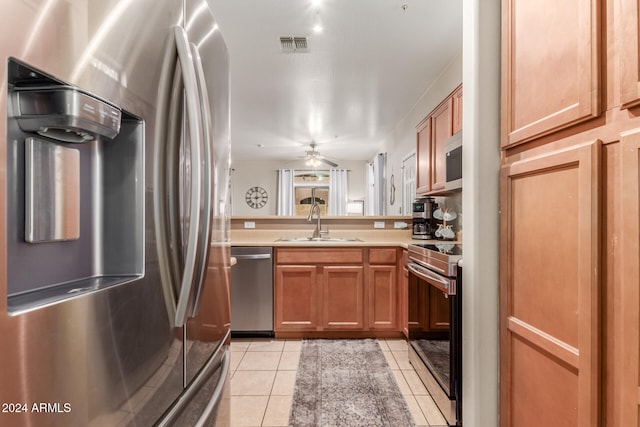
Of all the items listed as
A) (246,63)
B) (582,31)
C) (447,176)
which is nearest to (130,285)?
(582,31)

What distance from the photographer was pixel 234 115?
4.33 meters

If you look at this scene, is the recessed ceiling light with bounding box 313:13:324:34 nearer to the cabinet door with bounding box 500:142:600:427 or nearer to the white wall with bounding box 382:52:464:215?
the white wall with bounding box 382:52:464:215

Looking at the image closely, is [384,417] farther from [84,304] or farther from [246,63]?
[246,63]

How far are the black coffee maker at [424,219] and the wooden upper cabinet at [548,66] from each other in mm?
2115

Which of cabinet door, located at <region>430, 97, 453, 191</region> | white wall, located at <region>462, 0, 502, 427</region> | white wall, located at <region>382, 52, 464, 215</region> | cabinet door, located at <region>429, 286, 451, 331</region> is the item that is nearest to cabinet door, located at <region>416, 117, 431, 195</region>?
cabinet door, located at <region>430, 97, 453, 191</region>

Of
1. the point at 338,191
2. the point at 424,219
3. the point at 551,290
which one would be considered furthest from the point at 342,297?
the point at 338,191

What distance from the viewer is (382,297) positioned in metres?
2.86

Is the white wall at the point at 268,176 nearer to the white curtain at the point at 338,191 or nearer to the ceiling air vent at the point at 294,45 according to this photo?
the white curtain at the point at 338,191

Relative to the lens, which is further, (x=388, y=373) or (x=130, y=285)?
(x=388, y=373)

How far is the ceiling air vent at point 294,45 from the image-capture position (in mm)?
2441

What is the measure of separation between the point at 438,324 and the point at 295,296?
4.55ft

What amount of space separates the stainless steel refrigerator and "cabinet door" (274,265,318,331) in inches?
77.1

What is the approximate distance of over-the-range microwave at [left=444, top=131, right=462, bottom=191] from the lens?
2168mm

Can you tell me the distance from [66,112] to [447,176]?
2.33 meters
